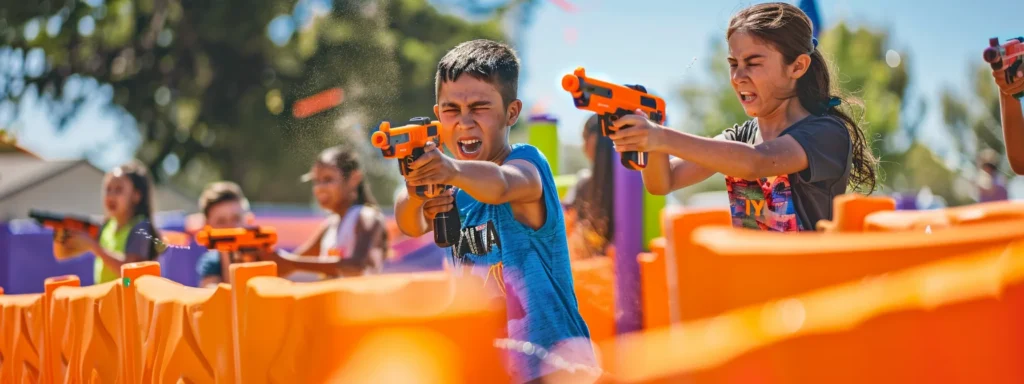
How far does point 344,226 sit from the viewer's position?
480 cm

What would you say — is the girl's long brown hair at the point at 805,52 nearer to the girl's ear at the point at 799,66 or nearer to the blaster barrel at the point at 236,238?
the girl's ear at the point at 799,66

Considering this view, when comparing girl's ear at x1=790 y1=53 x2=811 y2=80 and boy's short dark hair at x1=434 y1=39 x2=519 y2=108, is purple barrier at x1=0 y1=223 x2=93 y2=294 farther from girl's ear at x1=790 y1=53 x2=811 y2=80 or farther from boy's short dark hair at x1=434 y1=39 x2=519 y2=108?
girl's ear at x1=790 y1=53 x2=811 y2=80

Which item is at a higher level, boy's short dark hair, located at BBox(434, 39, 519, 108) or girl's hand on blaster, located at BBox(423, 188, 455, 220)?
boy's short dark hair, located at BBox(434, 39, 519, 108)

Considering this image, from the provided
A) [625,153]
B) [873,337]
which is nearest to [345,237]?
[625,153]

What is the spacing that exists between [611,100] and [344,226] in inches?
121

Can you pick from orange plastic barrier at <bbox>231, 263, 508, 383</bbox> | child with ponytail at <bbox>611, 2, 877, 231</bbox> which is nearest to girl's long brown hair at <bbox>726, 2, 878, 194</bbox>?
child with ponytail at <bbox>611, 2, 877, 231</bbox>

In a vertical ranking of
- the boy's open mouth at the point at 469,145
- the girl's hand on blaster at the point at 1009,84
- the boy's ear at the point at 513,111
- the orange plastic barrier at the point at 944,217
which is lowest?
the orange plastic barrier at the point at 944,217

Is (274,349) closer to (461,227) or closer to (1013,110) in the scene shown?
(461,227)

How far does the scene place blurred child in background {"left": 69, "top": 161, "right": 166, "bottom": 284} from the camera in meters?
4.61

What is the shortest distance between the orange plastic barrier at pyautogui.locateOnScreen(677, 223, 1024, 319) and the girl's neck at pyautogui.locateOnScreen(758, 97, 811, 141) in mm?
1144

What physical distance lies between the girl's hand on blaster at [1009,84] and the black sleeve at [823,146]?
508 millimetres

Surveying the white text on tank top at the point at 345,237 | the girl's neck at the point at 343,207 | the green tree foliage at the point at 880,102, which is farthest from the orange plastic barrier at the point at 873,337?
the green tree foliage at the point at 880,102

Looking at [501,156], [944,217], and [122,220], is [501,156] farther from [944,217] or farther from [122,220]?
[122,220]

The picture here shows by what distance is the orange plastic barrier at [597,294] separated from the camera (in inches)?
175
